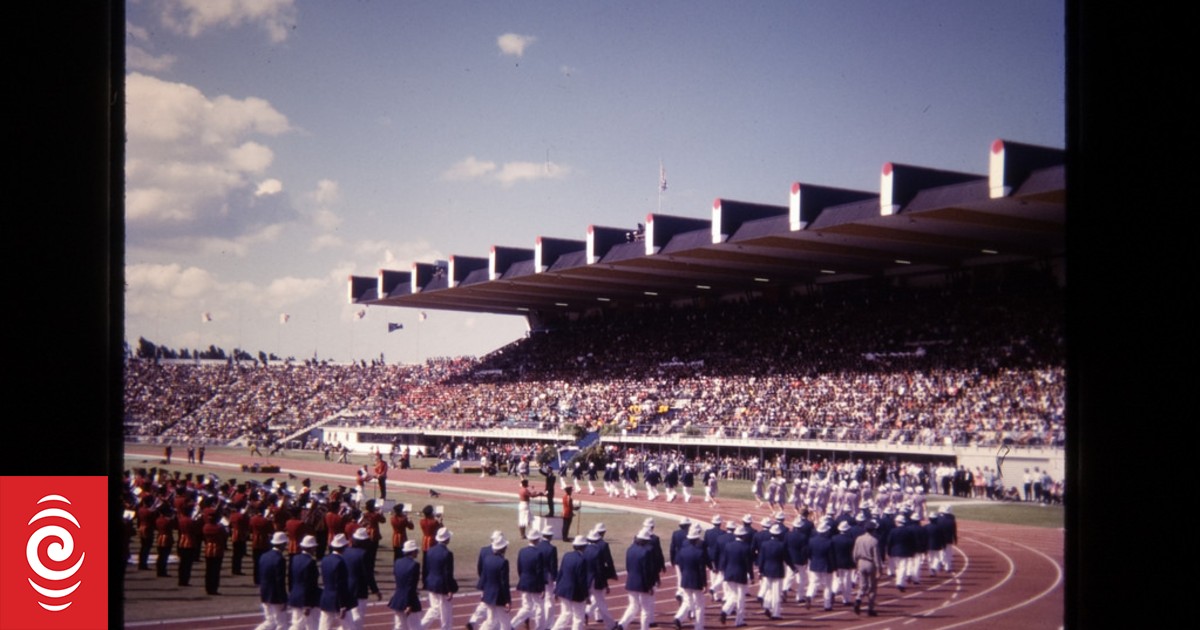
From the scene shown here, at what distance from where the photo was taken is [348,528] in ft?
49.3

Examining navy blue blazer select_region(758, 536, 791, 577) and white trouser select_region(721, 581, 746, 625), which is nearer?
white trouser select_region(721, 581, 746, 625)

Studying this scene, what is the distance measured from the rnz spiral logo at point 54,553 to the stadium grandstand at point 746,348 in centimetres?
2143

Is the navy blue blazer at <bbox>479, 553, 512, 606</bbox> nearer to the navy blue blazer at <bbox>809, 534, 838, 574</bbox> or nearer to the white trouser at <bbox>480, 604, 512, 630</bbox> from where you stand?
the white trouser at <bbox>480, 604, 512, 630</bbox>

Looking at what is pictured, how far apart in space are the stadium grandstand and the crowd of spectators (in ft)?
0.31

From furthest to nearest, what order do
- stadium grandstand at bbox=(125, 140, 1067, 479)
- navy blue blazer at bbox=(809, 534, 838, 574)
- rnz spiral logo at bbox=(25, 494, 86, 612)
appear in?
stadium grandstand at bbox=(125, 140, 1067, 479)
navy blue blazer at bbox=(809, 534, 838, 574)
rnz spiral logo at bbox=(25, 494, 86, 612)

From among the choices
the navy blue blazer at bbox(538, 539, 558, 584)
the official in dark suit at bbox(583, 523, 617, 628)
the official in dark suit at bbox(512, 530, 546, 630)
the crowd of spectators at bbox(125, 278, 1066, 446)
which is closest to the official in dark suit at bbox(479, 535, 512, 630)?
the official in dark suit at bbox(512, 530, 546, 630)

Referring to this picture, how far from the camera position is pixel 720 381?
128 ft

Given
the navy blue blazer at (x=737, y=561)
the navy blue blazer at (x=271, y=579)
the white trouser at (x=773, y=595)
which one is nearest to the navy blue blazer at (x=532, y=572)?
the navy blue blazer at (x=737, y=561)

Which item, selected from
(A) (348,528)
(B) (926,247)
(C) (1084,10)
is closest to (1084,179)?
(C) (1084,10)

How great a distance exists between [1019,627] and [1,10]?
13.7m

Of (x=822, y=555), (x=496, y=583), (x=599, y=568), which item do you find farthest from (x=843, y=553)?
(x=496, y=583)

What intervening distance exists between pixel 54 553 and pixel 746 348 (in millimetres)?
34480

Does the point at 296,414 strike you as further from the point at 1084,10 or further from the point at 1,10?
the point at 1084,10

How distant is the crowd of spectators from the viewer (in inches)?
1164
